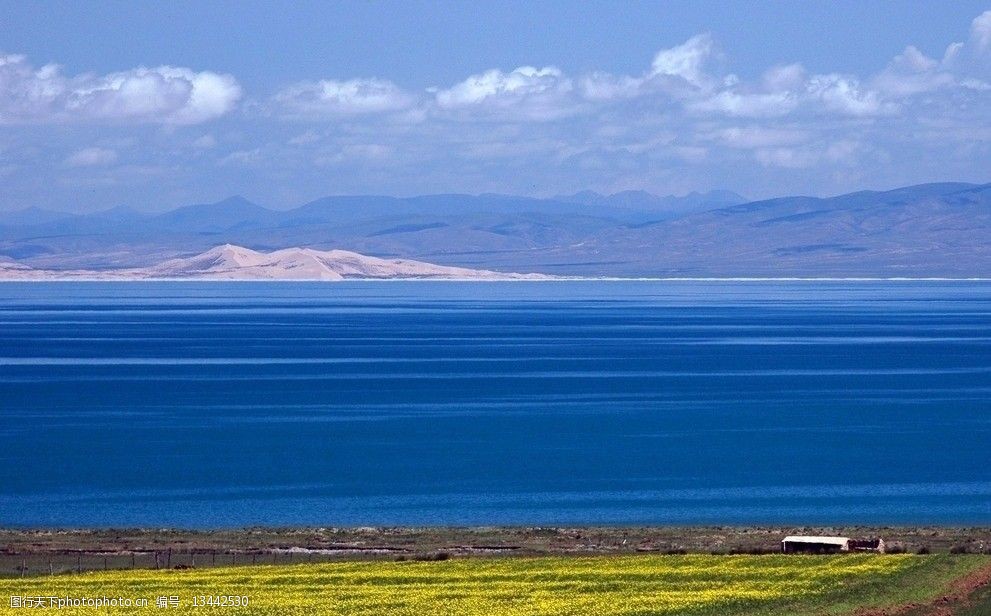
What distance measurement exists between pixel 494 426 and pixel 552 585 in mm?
29503

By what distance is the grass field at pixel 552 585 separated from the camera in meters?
25.0

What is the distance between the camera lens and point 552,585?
27078 mm

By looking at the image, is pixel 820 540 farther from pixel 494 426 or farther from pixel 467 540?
pixel 494 426

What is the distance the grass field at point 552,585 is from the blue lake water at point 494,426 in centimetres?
838

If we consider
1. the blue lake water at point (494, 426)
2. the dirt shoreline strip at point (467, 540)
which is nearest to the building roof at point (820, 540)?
the dirt shoreline strip at point (467, 540)

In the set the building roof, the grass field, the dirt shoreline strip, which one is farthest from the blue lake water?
the grass field

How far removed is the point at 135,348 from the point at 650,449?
1996 inches

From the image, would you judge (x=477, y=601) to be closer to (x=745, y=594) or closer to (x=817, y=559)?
(x=745, y=594)

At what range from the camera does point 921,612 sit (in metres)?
25.0

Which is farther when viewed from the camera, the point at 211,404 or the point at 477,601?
the point at 211,404

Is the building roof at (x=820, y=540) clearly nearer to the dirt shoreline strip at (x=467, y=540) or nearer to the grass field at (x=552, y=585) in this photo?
the dirt shoreline strip at (x=467, y=540)

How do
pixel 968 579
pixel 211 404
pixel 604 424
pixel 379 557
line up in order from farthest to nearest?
pixel 211 404
pixel 604 424
pixel 379 557
pixel 968 579

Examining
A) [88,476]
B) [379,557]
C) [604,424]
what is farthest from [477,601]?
[604,424]

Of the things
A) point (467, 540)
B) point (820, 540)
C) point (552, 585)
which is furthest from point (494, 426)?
point (552, 585)
